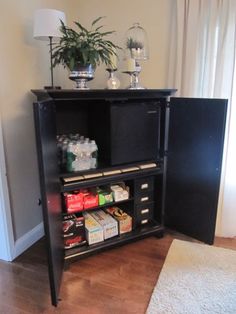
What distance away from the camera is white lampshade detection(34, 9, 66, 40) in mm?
1727

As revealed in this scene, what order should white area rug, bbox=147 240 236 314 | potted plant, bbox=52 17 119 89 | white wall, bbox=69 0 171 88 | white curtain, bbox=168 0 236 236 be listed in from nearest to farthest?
white area rug, bbox=147 240 236 314 → potted plant, bbox=52 17 119 89 → white curtain, bbox=168 0 236 236 → white wall, bbox=69 0 171 88

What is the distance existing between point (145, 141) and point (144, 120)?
16 centimetres

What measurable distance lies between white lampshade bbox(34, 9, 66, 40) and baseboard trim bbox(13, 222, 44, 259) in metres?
1.54

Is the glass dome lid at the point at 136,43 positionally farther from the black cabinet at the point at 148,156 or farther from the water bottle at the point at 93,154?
the water bottle at the point at 93,154

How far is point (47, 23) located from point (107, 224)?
4.97ft

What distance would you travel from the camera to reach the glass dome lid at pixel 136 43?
2.06 m

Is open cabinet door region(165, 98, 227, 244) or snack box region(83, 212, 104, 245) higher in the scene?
open cabinet door region(165, 98, 227, 244)

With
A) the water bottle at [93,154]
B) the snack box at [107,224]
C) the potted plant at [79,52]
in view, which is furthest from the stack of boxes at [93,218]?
the potted plant at [79,52]

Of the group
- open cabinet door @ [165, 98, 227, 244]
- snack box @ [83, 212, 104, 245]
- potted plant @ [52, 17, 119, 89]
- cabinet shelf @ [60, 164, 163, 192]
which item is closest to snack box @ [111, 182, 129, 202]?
cabinet shelf @ [60, 164, 163, 192]

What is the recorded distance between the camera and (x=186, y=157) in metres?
2.09

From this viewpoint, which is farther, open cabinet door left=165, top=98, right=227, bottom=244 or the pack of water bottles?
open cabinet door left=165, top=98, right=227, bottom=244

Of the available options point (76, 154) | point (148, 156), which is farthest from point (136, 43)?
point (76, 154)

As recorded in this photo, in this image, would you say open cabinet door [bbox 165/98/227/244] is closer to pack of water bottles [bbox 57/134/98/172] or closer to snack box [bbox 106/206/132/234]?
snack box [bbox 106/206/132/234]

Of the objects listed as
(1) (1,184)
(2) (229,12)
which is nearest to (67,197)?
(1) (1,184)
